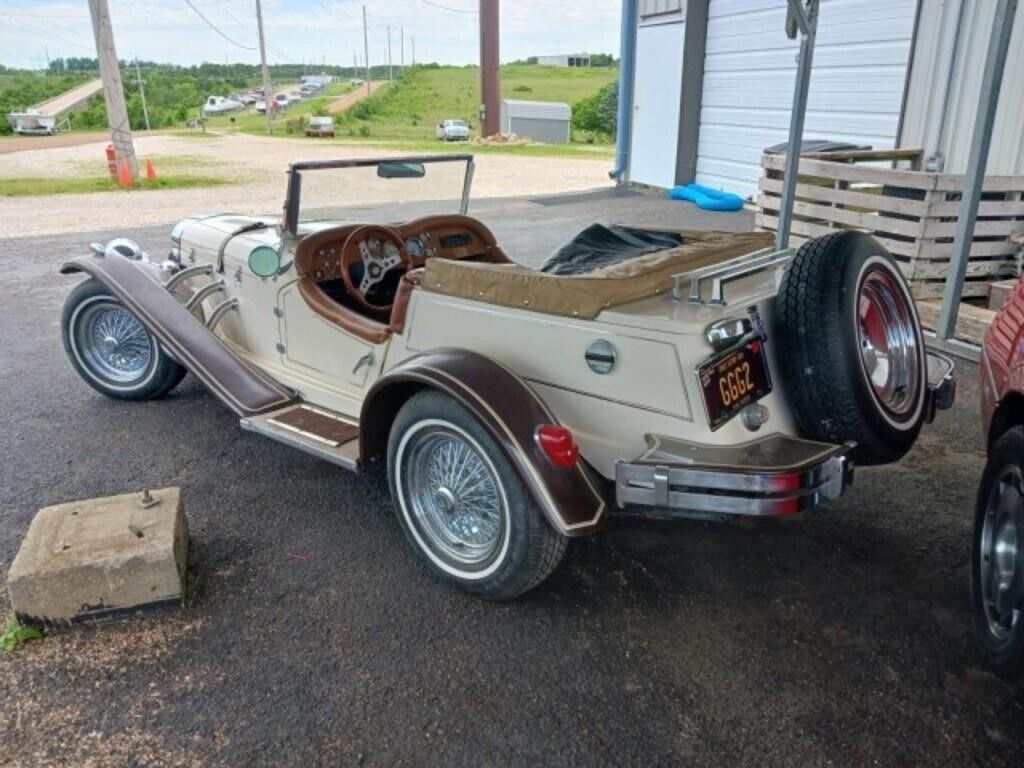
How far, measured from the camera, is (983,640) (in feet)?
7.47

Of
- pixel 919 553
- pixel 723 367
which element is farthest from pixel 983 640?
pixel 723 367

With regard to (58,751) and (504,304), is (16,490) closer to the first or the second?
(58,751)

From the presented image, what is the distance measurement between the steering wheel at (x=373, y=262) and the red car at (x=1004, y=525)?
101 inches

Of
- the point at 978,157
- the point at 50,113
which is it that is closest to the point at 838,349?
the point at 978,157

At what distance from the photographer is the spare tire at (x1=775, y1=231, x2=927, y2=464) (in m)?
2.43

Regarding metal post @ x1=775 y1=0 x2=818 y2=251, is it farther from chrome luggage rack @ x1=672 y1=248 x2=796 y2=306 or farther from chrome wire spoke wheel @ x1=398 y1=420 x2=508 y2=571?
chrome wire spoke wheel @ x1=398 y1=420 x2=508 y2=571

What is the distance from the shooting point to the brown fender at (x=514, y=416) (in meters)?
2.37

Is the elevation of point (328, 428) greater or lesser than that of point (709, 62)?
lesser

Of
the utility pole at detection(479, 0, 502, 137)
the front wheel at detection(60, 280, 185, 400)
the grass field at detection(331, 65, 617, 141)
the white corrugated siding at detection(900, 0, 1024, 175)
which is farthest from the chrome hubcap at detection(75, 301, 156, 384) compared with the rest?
the grass field at detection(331, 65, 617, 141)

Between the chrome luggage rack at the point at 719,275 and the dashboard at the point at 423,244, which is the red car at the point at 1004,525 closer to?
the chrome luggage rack at the point at 719,275

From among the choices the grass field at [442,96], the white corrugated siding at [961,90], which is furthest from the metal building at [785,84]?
the grass field at [442,96]

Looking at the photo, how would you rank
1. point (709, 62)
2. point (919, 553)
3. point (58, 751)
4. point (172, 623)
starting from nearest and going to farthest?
point (58, 751)
point (172, 623)
point (919, 553)
point (709, 62)

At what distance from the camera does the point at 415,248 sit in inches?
153

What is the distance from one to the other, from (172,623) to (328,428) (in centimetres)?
105
